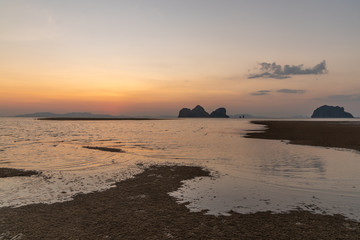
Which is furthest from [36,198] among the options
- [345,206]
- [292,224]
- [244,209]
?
[345,206]

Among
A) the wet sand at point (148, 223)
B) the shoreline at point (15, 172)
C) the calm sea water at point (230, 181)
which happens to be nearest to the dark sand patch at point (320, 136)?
the calm sea water at point (230, 181)

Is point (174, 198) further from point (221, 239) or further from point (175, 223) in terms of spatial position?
point (221, 239)

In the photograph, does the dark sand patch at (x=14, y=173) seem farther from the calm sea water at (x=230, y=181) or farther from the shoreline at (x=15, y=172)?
the calm sea water at (x=230, y=181)

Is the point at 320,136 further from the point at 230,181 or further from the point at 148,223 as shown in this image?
the point at 148,223

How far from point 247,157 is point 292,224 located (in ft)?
53.9

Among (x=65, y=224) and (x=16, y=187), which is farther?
(x=16, y=187)

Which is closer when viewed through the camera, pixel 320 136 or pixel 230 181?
pixel 230 181

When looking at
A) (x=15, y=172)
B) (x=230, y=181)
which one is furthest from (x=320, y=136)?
(x=15, y=172)

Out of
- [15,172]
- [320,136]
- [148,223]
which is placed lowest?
[15,172]

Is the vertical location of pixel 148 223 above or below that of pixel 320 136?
below

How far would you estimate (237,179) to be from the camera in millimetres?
16094

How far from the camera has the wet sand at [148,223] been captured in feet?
26.4

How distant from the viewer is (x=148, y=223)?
8.96 m

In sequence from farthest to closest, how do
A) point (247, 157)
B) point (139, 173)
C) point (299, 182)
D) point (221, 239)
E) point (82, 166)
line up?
point (247, 157) < point (82, 166) < point (139, 173) < point (299, 182) < point (221, 239)
